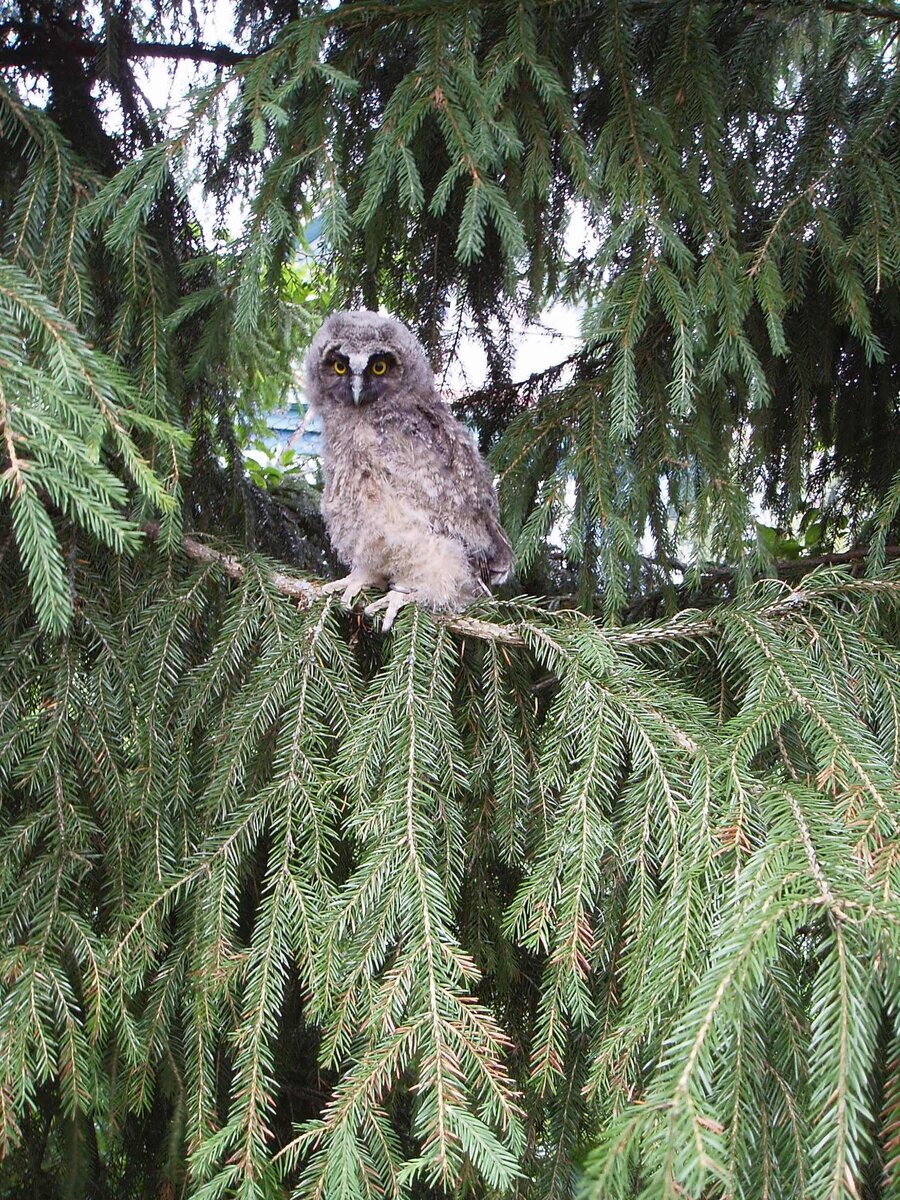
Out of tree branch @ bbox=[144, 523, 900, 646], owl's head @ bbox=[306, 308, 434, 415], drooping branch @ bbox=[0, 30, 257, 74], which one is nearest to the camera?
tree branch @ bbox=[144, 523, 900, 646]

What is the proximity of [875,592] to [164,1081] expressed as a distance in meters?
1.79

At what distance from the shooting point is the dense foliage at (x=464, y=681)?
4.02ft

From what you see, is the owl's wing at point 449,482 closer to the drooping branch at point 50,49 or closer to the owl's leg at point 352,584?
the owl's leg at point 352,584

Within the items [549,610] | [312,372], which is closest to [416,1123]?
[549,610]

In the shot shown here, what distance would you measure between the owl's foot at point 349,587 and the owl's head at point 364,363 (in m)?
0.59

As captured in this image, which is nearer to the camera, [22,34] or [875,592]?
[875,592]

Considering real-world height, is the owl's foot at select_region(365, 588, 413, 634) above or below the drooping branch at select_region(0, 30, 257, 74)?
below

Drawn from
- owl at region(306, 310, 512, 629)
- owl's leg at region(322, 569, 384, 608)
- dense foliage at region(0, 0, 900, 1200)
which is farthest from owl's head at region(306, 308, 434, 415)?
owl's leg at region(322, 569, 384, 608)

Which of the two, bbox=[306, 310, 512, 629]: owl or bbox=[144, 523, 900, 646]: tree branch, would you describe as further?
bbox=[306, 310, 512, 629]: owl

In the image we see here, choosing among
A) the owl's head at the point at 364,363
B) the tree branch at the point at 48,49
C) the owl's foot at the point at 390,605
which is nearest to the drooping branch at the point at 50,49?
the tree branch at the point at 48,49

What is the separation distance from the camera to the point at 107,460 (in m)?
2.06

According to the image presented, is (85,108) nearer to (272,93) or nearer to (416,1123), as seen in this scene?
(272,93)

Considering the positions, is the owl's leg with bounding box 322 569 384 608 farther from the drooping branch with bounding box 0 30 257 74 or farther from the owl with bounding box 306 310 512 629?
the drooping branch with bounding box 0 30 257 74

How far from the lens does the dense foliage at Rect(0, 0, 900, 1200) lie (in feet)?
4.02
